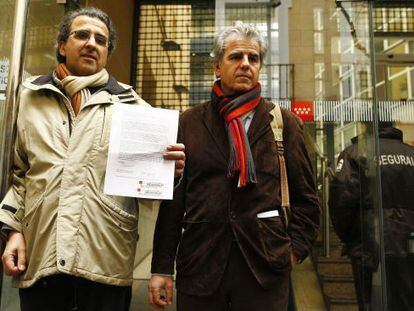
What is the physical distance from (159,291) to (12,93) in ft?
4.02

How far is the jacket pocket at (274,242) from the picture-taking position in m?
1.96

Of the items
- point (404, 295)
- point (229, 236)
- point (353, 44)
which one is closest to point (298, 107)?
point (353, 44)

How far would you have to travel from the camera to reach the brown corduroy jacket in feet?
6.47

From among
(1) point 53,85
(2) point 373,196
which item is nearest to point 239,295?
(1) point 53,85

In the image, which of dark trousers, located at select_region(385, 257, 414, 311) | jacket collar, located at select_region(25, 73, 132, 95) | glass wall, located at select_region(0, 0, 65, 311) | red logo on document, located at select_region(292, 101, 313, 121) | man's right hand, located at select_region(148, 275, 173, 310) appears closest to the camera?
jacket collar, located at select_region(25, 73, 132, 95)

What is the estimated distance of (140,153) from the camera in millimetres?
1868

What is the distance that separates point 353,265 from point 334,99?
1.71 m

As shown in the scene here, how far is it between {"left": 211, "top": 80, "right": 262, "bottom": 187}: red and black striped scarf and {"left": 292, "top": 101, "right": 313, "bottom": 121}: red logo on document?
2596 mm

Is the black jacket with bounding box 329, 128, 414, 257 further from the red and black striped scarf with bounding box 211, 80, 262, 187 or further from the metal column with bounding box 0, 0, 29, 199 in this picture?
the metal column with bounding box 0, 0, 29, 199

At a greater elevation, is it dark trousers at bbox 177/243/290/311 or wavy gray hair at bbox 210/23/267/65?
wavy gray hair at bbox 210/23/267/65

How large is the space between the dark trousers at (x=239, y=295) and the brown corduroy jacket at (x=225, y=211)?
0.03 m

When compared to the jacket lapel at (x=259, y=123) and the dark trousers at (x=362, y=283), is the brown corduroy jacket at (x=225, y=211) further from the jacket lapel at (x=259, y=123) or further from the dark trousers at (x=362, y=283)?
the dark trousers at (x=362, y=283)

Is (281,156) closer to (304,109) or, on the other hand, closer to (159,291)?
(159,291)

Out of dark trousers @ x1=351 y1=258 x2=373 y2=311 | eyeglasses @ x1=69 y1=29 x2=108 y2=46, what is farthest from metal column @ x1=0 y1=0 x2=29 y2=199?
dark trousers @ x1=351 y1=258 x2=373 y2=311
